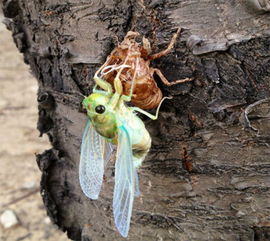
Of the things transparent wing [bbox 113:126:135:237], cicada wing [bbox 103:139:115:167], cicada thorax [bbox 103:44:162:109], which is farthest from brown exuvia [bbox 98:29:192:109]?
cicada wing [bbox 103:139:115:167]

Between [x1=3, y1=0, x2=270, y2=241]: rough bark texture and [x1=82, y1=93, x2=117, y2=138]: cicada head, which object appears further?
[x1=82, y1=93, x2=117, y2=138]: cicada head

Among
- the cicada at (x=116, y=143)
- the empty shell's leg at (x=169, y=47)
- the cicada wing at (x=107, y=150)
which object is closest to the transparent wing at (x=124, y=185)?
the cicada at (x=116, y=143)

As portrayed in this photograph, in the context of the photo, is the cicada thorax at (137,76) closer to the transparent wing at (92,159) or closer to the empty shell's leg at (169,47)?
the empty shell's leg at (169,47)

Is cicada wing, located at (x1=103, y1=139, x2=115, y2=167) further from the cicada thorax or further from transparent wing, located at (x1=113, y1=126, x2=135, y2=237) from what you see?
the cicada thorax

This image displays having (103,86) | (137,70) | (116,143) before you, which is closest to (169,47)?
(137,70)

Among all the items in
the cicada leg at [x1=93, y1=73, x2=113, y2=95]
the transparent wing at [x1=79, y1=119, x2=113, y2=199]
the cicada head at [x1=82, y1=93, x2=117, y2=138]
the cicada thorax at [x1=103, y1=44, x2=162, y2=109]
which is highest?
the cicada thorax at [x1=103, y1=44, x2=162, y2=109]

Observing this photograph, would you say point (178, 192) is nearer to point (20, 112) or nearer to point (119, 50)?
point (119, 50)

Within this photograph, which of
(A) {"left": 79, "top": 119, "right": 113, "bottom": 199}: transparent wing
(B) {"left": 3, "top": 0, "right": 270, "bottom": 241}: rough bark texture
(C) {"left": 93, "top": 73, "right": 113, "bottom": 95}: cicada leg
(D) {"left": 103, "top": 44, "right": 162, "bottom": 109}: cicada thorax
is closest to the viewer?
(B) {"left": 3, "top": 0, "right": 270, "bottom": 241}: rough bark texture
